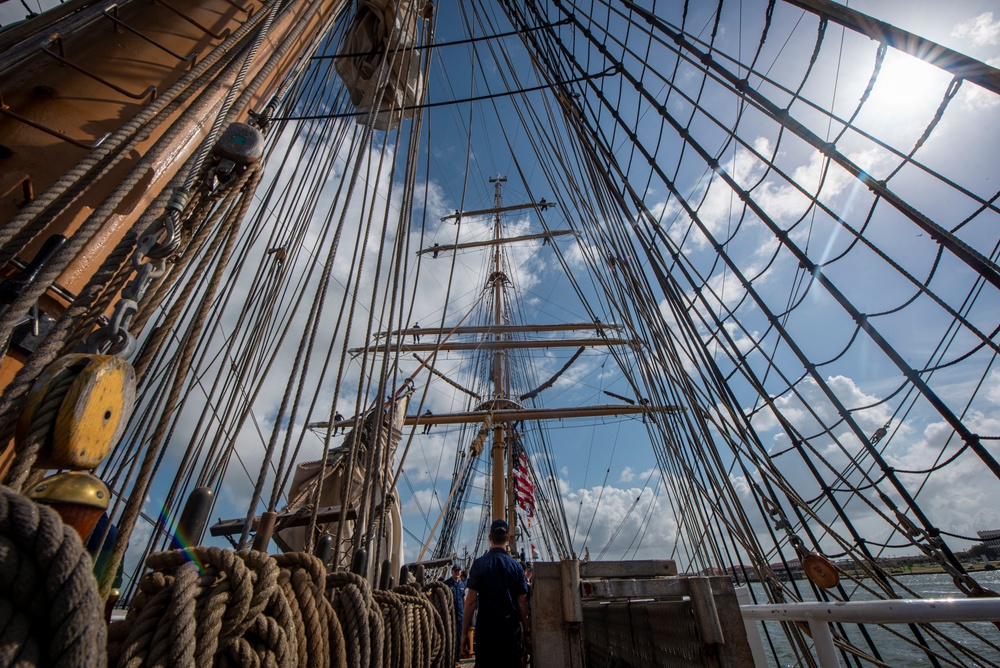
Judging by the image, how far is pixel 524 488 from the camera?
1767 centimetres

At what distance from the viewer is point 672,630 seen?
7.35 ft

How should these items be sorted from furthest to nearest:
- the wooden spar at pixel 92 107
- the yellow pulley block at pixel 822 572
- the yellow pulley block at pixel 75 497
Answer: the yellow pulley block at pixel 822 572 < the wooden spar at pixel 92 107 < the yellow pulley block at pixel 75 497

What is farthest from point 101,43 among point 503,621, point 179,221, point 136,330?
point 503,621

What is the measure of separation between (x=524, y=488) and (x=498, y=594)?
15.4 metres

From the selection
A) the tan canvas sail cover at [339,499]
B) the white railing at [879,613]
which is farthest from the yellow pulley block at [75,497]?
the tan canvas sail cover at [339,499]

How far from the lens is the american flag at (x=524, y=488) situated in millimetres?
17297

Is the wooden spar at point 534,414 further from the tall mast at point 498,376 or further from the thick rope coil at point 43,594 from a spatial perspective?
the thick rope coil at point 43,594

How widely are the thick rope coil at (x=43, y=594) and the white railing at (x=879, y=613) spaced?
1548mm

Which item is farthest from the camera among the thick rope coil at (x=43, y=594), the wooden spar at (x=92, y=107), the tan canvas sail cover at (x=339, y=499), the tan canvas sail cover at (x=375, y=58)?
the tan canvas sail cover at (x=339, y=499)

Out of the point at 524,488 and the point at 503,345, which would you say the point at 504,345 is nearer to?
the point at 503,345

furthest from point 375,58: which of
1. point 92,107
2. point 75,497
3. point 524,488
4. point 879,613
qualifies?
point 524,488

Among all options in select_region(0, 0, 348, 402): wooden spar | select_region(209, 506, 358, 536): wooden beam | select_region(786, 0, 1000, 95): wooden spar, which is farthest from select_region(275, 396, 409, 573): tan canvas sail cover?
select_region(786, 0, 1000, 95): wooden spar

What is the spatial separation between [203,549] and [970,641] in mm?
21407

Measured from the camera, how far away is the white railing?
1.03m
